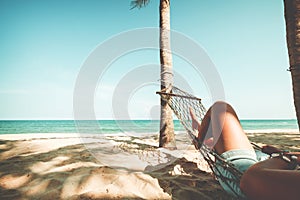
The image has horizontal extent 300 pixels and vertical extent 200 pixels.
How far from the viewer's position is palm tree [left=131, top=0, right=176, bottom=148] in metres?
2.87

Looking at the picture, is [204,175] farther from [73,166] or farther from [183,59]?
[183,59]

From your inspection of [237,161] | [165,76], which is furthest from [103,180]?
[165,76]

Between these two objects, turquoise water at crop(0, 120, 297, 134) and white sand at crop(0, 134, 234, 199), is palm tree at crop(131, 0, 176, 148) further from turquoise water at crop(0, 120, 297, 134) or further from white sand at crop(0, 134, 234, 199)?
turquoise water at crop(0, 120, 297, 134)

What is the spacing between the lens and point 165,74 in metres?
2.87

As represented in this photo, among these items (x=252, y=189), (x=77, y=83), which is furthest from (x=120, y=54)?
(x=252, y=189)

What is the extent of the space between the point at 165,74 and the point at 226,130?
1.81 meters

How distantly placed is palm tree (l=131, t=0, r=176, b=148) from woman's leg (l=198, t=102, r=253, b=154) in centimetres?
142

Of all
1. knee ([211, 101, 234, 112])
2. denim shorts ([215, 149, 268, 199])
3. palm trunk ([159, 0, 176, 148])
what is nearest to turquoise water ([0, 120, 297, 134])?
palm trunk ([159, 0, 176, 148])

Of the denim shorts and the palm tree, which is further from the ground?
the palm tree

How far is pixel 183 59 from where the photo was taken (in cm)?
343

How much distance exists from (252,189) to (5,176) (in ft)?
6.70

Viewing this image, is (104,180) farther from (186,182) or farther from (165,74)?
(165,74)

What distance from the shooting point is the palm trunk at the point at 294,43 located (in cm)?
142

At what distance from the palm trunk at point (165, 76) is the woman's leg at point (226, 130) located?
4.71 feet
